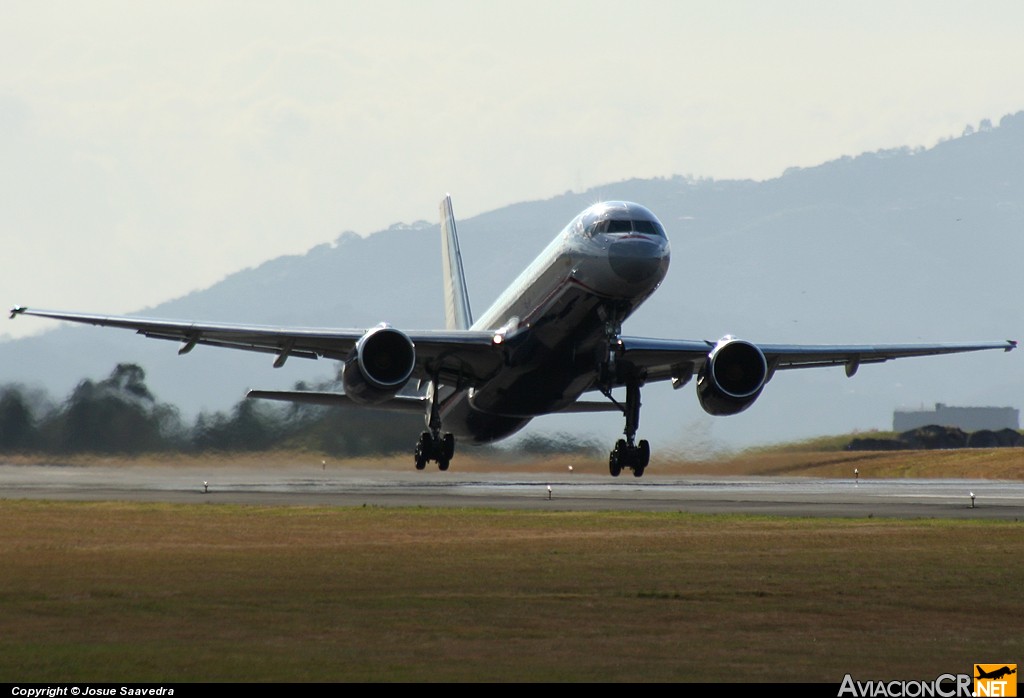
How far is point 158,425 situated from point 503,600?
120 feet

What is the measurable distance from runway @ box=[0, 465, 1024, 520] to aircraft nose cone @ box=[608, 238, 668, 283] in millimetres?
7362

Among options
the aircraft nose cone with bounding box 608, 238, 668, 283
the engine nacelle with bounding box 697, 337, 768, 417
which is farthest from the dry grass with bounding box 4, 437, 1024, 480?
the aircraft nose cone with bounding box 608, 238, 668, 283

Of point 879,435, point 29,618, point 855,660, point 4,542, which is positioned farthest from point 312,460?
point 879,435

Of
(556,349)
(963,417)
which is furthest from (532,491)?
(963,417)

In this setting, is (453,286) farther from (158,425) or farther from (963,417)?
(963,417)

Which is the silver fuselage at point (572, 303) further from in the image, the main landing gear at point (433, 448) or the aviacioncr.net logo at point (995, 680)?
the aviacioncr.net logo at point (995, 680)

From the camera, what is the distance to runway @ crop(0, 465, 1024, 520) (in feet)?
140

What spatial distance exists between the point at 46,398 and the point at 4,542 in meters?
28.5

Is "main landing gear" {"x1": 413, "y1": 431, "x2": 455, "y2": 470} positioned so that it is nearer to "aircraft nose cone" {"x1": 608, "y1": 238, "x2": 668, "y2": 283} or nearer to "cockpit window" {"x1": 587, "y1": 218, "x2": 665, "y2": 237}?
"cockpit window" {"x1": 587, "y1": 218, "x2": 665, "y2": 237}

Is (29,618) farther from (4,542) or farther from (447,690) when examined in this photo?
(4,542)

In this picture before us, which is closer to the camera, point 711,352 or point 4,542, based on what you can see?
point 4,542

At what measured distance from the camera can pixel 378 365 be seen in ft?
135

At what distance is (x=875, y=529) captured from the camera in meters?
34.7

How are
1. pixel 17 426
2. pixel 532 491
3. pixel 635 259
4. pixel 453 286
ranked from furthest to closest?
pixel 453 286, pixel 17 426, pixel 532 491, pixel 635 259
